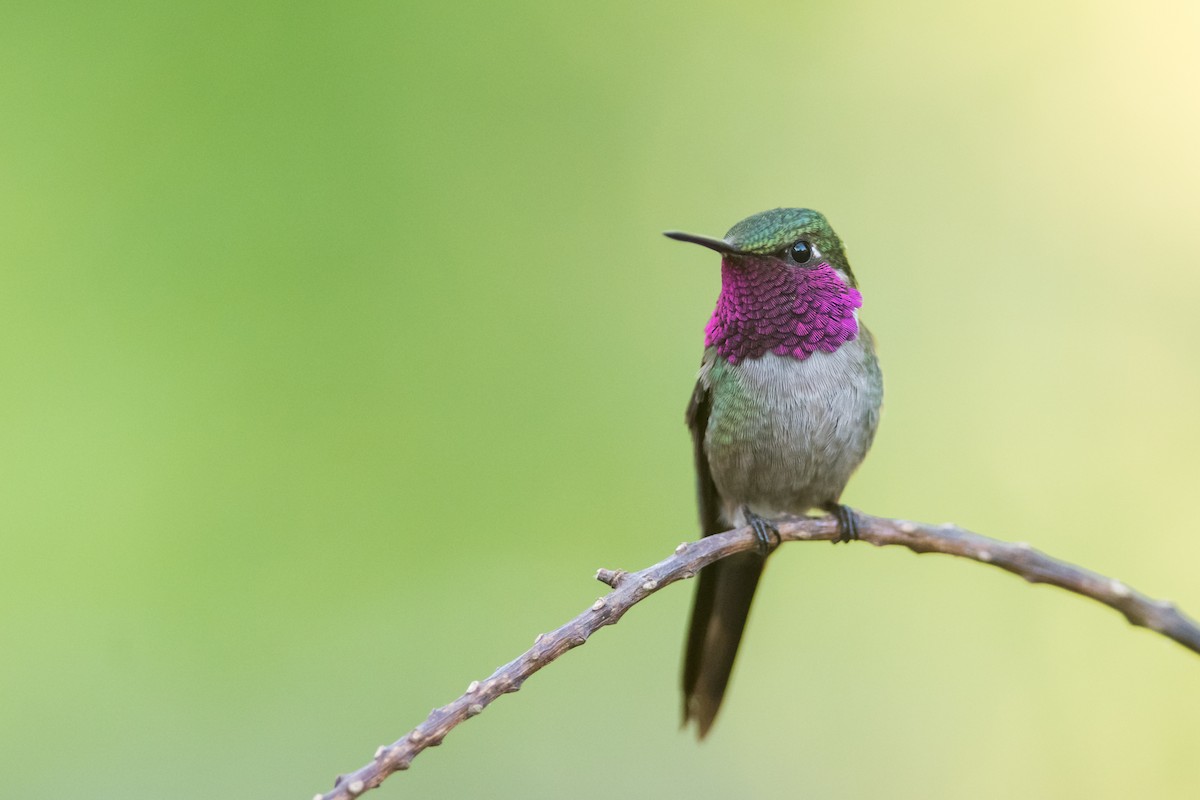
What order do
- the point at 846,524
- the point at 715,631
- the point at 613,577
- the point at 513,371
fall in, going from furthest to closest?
the point at 513,371 → the point at 715,631 → the point at 846,524 → the point at 613,577

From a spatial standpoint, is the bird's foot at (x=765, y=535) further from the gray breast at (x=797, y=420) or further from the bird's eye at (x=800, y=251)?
the bird's eye at (x=800, y=251)

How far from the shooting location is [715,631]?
327cm

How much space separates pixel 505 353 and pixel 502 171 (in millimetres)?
955

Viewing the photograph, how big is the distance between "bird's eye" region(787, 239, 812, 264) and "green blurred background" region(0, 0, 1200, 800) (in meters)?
2.18

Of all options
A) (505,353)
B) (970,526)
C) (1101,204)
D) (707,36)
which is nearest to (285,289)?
(505,353)

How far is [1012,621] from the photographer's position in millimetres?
4941

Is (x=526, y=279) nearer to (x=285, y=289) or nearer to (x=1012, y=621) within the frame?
(x=285, y=289)

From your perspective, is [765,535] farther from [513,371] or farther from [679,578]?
[513,371]

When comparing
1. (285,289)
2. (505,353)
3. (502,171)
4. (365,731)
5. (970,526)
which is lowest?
(365,731)

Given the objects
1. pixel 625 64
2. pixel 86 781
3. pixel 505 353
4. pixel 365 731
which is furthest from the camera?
pixel 625 64

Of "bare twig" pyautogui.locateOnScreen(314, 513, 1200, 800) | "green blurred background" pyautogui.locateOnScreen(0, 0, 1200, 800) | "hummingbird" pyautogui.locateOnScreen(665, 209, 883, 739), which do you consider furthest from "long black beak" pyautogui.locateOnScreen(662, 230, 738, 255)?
"green blurred background" pyautogui.locateOnScreen(0, 0, 1200, 800)

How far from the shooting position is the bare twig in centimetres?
160

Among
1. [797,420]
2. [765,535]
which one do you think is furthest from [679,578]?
[797,420]

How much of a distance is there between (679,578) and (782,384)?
3.28 ft
